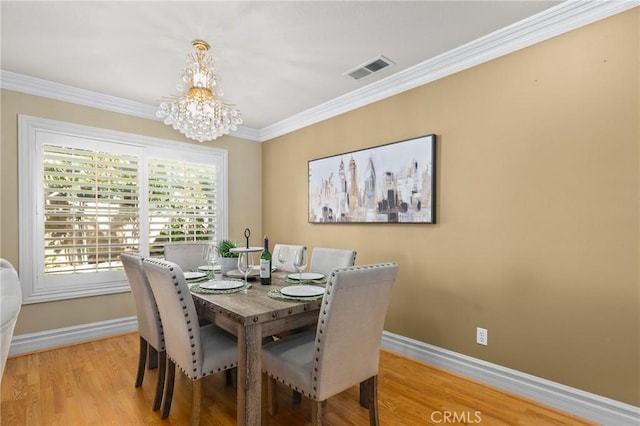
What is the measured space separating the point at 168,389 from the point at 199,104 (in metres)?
1.94

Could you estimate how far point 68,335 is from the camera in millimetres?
3189

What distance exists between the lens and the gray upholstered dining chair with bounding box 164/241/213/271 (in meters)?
3.00

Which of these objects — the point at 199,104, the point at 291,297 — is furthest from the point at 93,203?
the point at 291,297

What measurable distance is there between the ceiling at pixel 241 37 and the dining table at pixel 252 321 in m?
1.78

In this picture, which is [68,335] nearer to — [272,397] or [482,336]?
[272,397]

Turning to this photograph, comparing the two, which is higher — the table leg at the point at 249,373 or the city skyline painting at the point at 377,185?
the city skyline painting at the point at 377,185

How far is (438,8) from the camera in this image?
2.04 metres

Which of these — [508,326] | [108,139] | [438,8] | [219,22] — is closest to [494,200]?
[508,326]

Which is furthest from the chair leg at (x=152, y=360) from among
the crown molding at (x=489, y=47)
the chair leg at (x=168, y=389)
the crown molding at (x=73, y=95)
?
the crown molding at (x=489, y=47)

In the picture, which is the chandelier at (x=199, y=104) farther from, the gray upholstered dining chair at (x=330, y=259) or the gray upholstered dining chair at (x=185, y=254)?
the gray upholstered dining chair at (x=330, y=259)

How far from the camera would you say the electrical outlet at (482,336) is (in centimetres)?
242

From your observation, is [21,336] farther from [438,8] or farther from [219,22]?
Result: [438,8]

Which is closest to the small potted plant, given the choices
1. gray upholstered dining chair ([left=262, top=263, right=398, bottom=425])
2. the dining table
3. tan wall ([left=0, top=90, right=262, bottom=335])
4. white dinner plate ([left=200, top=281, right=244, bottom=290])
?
white dinner plate ([left=200, top=281, right=244, bottom=290])

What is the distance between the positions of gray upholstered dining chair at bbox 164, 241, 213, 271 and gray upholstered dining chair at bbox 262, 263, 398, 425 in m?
1.59
